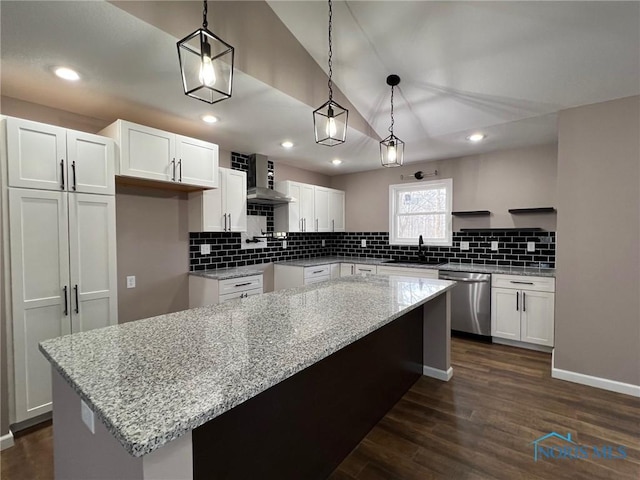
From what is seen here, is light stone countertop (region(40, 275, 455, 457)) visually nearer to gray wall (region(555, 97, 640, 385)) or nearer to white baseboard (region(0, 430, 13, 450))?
white baseboard (region(0, 430, 13, 450))

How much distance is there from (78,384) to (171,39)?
71.1 inches

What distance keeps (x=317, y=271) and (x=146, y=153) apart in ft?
8.70

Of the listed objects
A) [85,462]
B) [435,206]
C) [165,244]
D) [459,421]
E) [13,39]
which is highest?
[13,39]

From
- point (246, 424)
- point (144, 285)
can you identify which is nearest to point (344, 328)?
point (246, 424)

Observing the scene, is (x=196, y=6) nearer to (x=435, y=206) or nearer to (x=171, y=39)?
(x=171, y=39)

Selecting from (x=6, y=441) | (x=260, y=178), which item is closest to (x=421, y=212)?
(x=260, y=178)

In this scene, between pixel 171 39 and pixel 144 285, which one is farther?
pixel 144 285

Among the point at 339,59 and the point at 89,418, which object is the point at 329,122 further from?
the point at 89,418

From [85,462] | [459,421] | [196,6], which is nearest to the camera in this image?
[85,462]

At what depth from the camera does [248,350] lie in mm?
1206

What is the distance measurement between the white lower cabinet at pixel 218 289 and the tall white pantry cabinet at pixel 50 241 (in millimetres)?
971

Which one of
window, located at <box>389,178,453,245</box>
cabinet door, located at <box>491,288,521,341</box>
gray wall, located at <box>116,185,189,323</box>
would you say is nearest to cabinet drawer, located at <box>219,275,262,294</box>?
gray wall, located at <box>116,185,189,323</box>

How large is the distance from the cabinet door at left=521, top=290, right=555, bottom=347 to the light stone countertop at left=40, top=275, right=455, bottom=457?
2229 mm

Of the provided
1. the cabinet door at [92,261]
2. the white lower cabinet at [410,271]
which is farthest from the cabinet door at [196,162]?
the white lower cabinet at [410,271]
